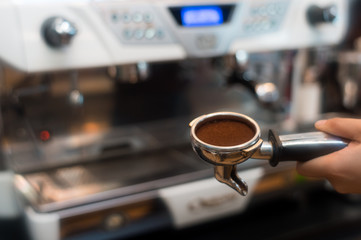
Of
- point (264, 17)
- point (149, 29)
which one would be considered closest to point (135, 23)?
point (149, 29)

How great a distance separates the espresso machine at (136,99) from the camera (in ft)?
1.82

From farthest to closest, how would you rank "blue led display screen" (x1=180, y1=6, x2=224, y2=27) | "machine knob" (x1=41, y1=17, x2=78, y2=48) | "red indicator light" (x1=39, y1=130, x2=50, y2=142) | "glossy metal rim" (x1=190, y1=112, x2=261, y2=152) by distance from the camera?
"red indicator light" (x1=39, y1=130, x2=50, y2=142) → "blue led display screen" (x1=180, y1=6, x2=224, y2=27) → "machine knob" (x1=41, y1=17, x2=78, y2=48) → "glossy metal rim" (x1=190, y1=112, x2=261, y2=152)

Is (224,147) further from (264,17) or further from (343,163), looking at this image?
(264,17)

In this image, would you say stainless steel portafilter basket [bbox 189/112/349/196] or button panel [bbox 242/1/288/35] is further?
button panel [bbox 242/1/288/35]

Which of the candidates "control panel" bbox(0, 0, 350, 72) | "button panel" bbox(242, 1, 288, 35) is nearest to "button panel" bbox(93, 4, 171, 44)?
"control panel" bbox(0, 0, 350, 72)

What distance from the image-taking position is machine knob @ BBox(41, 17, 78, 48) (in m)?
0.52

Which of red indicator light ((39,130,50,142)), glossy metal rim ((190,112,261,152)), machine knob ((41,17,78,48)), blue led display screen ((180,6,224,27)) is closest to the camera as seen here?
glossy metal rim ((190,112,261,152))

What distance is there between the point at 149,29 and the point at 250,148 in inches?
14.3

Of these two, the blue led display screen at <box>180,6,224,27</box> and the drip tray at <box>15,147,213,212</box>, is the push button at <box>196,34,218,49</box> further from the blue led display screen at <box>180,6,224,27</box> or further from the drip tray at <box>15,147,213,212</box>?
the drip tray at <box>15,147,213,212</box>

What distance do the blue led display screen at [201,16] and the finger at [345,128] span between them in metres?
0.33

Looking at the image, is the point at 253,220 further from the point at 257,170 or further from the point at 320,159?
the point at 320,159

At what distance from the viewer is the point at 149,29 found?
593 mm

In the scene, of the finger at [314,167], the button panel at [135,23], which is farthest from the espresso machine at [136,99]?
the finger at [314,167]

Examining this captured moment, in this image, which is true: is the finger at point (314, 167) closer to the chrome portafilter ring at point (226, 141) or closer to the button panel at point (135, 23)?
the chrome portafilter ring at point (226, 141)
